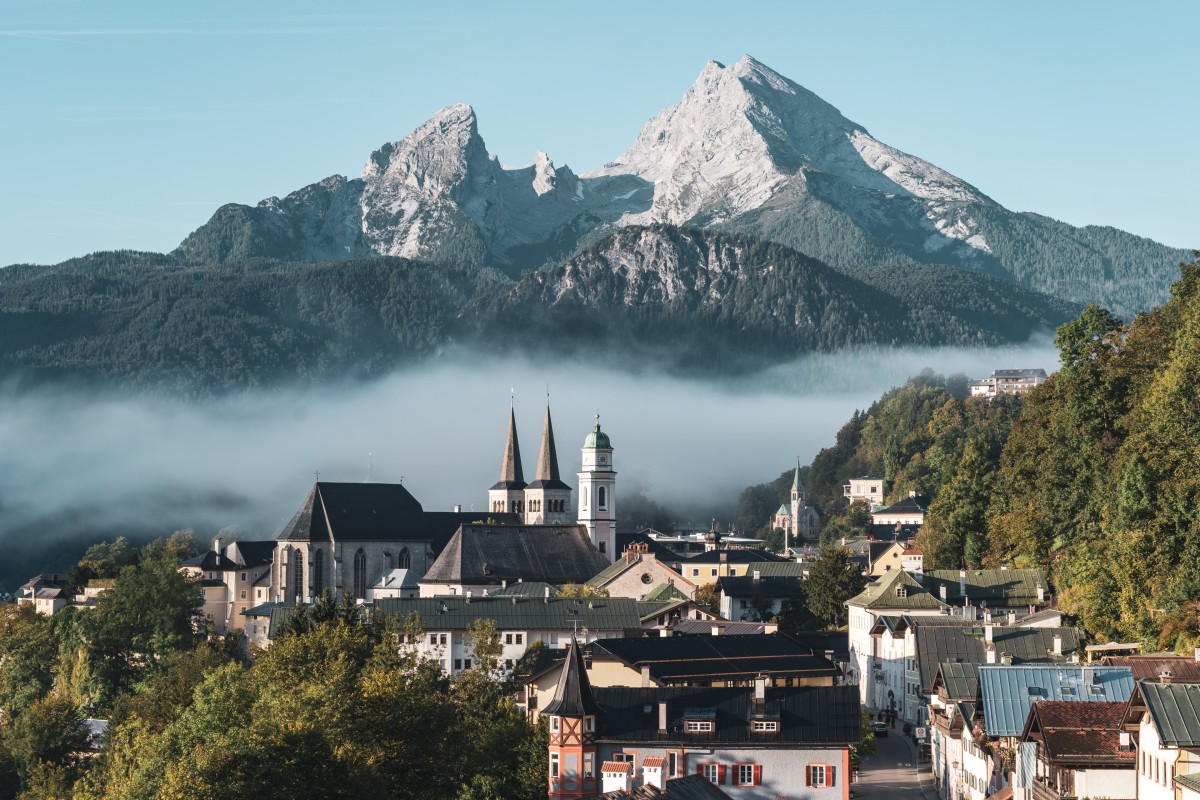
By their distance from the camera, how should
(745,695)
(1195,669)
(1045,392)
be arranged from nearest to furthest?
(1195,669) → (745,695) → (1045,392)

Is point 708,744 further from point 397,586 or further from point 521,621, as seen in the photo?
point 397,586

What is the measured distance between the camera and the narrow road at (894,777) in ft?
288

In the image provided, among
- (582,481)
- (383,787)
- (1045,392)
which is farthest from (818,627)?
(383,787)

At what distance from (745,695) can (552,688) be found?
17238mm

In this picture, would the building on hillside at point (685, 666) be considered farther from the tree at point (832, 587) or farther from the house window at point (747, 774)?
the tree at point (832, 587)

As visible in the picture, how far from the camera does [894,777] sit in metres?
93.0

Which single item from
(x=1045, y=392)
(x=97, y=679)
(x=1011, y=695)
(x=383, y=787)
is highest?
(x=1045, y=392)

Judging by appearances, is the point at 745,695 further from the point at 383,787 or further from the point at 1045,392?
the point at 1045,392

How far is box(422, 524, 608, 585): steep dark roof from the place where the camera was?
180000mm

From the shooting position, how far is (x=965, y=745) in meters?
81.6

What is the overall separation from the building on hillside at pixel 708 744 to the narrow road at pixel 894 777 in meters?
3.33

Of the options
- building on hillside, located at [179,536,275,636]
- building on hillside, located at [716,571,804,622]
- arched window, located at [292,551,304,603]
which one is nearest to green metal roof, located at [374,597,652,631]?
building on hillside, located at [716,571,804,622]

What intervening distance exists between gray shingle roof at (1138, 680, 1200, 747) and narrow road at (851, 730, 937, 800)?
2471 cm

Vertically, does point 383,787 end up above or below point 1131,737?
below
